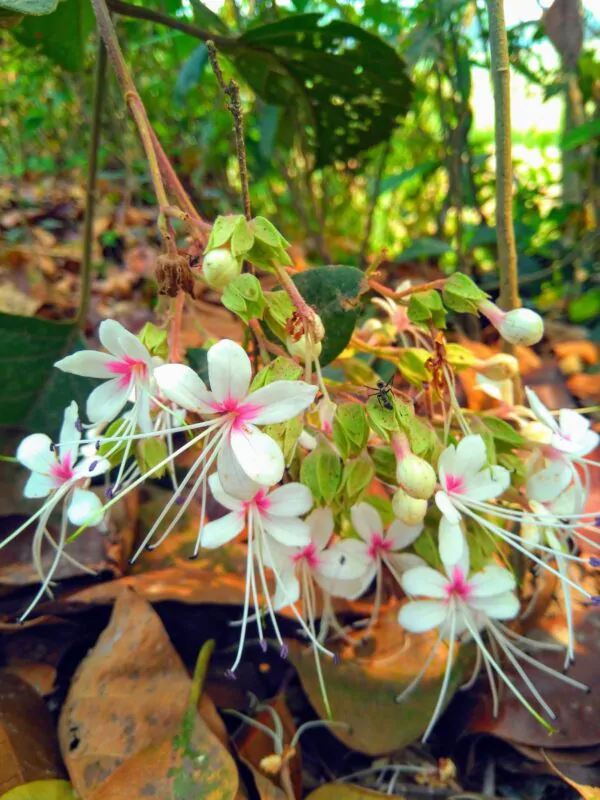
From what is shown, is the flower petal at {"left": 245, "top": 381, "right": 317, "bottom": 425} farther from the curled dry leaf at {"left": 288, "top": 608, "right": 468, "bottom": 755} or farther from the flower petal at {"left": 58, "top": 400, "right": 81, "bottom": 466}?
the curled dry leaf at {"left": 288, "top": 608, "right": 468, "bottom": 755}

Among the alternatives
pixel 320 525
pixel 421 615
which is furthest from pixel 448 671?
pixel 320 525

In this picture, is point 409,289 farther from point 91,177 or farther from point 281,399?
point 91,177

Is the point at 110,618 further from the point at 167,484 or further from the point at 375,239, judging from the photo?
the point at 375,239

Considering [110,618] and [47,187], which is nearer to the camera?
[110,618]

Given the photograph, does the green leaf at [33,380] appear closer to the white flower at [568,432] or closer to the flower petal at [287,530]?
the flower petal at [287,530]

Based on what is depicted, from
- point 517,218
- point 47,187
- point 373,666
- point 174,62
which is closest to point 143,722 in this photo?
point 373,666
